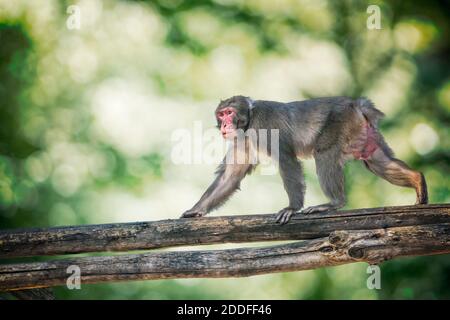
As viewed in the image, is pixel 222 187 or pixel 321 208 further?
pixel 222 187

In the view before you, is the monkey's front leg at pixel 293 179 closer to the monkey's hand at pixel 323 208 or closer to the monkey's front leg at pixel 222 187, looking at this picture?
the monkey's hand at pixel 323 208

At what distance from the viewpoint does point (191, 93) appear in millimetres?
15180

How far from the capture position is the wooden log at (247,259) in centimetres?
649

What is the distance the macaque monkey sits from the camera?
27.1 ft

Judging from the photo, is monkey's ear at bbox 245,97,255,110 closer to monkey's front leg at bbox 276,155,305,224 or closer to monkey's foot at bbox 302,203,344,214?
monkey's front leg at bbox 276,155,305,224

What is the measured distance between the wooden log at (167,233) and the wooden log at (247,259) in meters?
0.20

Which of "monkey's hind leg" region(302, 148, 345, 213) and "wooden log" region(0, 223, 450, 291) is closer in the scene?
"wooden log" region(0, 223, 450, 291)

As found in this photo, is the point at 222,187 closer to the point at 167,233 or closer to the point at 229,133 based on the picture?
the point at 229,133

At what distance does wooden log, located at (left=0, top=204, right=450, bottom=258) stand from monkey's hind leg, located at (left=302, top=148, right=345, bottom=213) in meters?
1.08

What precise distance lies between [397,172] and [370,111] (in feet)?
3.00

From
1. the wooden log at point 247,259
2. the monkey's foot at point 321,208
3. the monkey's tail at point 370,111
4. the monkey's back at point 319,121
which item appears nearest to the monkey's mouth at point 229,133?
the monkey's back at point 319,121

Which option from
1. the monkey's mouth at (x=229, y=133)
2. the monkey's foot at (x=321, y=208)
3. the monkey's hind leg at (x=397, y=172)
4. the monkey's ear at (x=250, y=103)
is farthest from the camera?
the monkey's ear at (x=250, y=103)

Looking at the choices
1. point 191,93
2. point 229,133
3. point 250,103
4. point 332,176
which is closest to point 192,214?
point 229,133

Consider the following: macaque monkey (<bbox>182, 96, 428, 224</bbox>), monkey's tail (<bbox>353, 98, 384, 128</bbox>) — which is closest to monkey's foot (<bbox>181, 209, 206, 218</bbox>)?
macaque monkey (<bbox>182, 96, 428, 224</bbox>)
